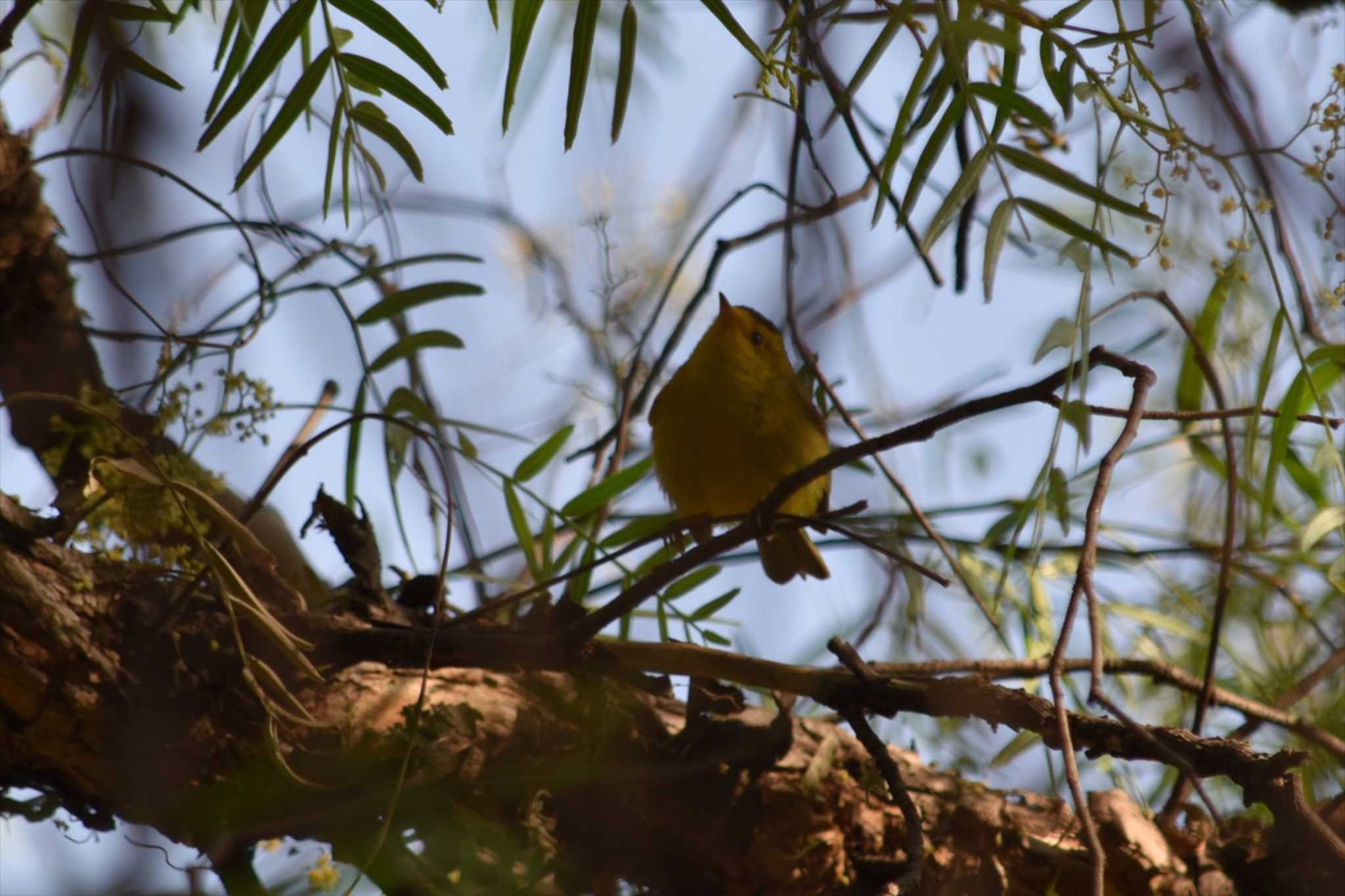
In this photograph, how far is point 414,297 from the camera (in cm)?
252

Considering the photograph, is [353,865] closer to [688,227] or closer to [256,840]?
[256,840]

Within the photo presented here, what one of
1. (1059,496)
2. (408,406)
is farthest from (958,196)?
(408,406)

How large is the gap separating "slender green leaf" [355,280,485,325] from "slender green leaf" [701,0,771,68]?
1.19m

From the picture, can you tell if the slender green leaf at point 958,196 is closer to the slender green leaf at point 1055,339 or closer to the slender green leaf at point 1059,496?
the slender green leaf at point 1055,339

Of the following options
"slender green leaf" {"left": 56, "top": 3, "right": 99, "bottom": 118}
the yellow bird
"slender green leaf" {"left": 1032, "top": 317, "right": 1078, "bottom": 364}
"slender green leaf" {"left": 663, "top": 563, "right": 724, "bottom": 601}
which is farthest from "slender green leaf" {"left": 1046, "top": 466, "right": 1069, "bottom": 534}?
"slender green leaf" {"left": 56, "top": 3, "right": 99, "bottom": 118}

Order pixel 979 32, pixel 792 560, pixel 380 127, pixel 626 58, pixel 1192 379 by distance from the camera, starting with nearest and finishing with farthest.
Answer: pixel 979 32, pixel 626 58, pixel 380 127, pixel 1192 379, pixel 792 560


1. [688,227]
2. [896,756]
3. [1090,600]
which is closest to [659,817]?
[896,756]

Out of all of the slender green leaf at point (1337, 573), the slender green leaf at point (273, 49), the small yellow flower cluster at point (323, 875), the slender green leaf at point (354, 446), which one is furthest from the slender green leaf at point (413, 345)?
the slender green leaf at point (1337, 573)

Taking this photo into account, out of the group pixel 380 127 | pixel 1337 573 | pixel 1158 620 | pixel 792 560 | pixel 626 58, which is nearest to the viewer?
pixel 626 58

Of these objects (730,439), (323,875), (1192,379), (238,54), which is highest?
(730,439)

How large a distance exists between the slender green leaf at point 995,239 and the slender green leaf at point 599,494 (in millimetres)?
1314

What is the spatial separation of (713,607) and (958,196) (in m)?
1.32

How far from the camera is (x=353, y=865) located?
1861 mm

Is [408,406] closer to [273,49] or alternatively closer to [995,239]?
[273,49]
